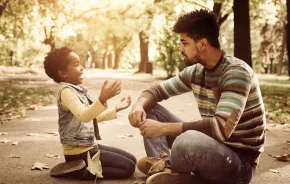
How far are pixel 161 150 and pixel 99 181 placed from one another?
74cm

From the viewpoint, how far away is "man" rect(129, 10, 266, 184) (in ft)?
9.99

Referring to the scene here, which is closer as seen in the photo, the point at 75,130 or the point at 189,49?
the point at 189,49

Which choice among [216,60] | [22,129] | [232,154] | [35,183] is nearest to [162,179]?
[232,154]

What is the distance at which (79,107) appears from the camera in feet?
12.1

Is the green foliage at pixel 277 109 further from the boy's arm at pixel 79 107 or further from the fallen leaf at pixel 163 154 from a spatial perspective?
the boy's arm at pixel 79 107

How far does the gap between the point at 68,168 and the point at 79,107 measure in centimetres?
70

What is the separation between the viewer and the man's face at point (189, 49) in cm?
A: 337

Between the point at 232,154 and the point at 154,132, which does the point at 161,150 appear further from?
the point at 232,154

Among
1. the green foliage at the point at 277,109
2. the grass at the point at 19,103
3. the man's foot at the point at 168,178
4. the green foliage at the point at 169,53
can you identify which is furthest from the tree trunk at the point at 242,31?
the man's foot at the point at 168,178

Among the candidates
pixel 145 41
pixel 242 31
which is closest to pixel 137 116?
pixel 242 31

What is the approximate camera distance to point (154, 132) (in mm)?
3342

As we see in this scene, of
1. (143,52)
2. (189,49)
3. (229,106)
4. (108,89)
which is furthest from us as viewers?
(143,52)

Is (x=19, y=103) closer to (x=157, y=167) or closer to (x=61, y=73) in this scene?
(x=61, y=73)

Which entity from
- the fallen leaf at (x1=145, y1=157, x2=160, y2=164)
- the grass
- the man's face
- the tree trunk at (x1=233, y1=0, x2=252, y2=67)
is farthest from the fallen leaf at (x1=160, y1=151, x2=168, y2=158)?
the tree trunk at (x1=233, y1=0, x2=252, y2=67)
